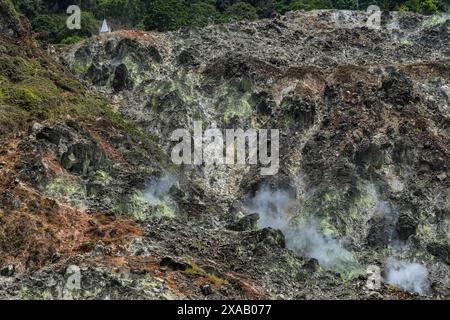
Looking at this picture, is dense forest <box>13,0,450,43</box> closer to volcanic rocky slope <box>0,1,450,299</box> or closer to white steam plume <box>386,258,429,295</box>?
Answer: volcanic rocky slope <box>0,1,450,299</box>

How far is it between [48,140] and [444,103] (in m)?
19.2

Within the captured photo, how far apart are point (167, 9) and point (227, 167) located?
22321 millimetres

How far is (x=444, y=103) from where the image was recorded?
111ft

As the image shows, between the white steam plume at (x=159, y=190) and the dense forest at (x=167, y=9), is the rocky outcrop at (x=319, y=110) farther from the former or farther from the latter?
the dense forest at (x=167, y=9)

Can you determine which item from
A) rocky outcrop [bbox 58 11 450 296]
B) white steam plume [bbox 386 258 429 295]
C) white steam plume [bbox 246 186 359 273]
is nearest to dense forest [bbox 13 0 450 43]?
rocky outcrop [bbox 58 11 450 296]

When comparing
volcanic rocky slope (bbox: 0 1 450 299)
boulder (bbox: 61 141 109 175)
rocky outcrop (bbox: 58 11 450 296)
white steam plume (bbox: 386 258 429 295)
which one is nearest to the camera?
volcanic rocky slope (bbox: 0 1 450 299)

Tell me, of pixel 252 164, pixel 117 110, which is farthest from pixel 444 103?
pixel 117 110

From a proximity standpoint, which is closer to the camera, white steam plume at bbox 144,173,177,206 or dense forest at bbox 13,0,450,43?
white steam plume at bbox 144,173,177,206

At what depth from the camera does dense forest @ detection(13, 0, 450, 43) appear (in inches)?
1963

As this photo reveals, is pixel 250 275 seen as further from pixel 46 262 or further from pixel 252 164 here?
pixel 252 164

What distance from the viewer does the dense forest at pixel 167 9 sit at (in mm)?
49866

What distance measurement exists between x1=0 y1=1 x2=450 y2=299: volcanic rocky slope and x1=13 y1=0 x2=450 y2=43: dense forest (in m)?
10.7

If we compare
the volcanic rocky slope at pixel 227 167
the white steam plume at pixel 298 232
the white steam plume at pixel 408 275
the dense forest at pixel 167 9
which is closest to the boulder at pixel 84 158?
the volcanic rocky slope at pixel 227 167

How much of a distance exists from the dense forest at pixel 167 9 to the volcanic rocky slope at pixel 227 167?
1070 cm
